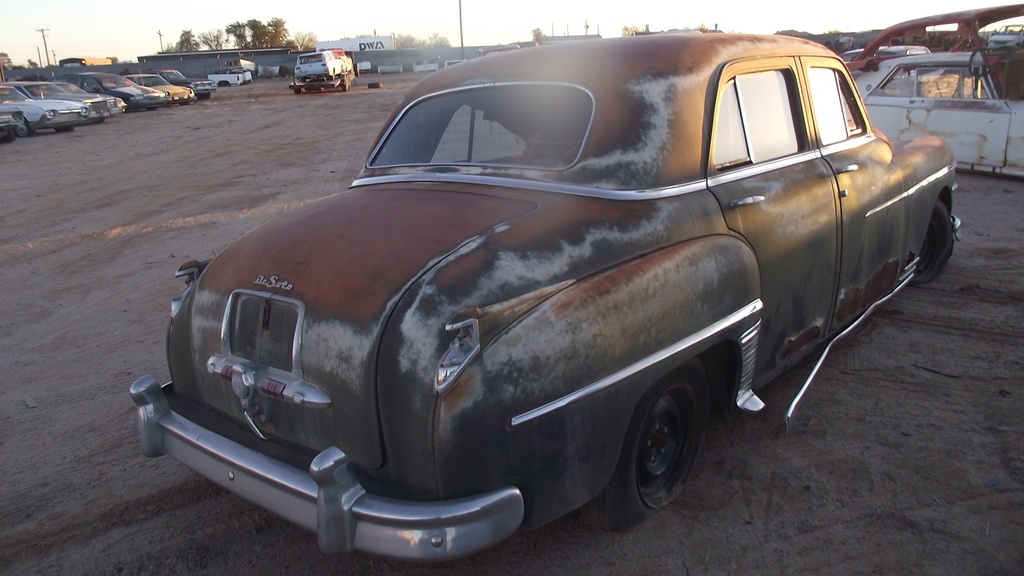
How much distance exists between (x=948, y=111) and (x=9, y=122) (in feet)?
62.1

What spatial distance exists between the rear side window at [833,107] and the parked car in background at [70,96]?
21.4 meters

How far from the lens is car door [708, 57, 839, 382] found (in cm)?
305

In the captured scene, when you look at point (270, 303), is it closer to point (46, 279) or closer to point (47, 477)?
point (47, 477)

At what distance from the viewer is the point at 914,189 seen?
4355 millimetres

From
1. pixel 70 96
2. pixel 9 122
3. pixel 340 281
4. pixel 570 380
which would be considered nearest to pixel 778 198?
pixel 570 380

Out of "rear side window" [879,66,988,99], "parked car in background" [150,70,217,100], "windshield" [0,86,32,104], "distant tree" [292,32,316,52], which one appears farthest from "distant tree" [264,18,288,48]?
"rear side window" [879,66,988,99]

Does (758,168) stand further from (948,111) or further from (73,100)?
(73,100)

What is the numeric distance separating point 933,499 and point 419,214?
7.65ft

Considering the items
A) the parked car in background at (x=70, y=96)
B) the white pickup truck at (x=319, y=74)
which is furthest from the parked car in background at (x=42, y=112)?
the white pickup truck at (x=319, y=74)

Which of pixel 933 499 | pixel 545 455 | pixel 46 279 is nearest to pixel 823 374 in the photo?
pixel 933 499

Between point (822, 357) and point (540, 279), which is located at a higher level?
point (540, 279)

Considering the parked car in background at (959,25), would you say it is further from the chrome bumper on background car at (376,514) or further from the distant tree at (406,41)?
the distant tree at (406,41)

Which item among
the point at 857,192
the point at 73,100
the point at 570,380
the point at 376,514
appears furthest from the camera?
the point at 73,100

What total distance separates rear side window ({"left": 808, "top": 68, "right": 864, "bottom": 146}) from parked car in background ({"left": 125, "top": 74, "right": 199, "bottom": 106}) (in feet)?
90.0
